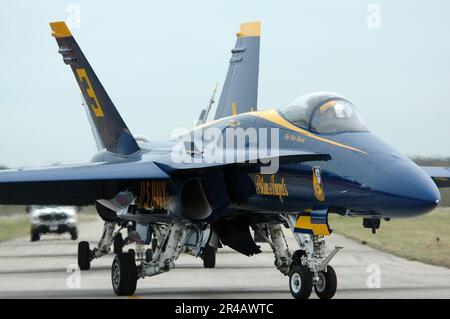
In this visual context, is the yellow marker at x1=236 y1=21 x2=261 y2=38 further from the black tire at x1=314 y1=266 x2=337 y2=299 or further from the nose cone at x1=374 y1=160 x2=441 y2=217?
the nose cone at x1=374 y1=160 x2=441 y2=217

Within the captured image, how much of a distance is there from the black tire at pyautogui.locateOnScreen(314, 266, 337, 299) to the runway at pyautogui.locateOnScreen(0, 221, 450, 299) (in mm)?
789

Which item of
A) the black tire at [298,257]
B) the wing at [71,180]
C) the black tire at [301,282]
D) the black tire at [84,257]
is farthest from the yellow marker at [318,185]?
the black tire at [84,257]

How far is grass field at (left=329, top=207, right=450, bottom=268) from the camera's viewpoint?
86.5ft

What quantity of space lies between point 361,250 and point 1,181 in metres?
16.4

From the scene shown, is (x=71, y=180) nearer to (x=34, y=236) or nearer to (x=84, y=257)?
(x=84, y=257)

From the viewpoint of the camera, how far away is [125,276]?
16688mm

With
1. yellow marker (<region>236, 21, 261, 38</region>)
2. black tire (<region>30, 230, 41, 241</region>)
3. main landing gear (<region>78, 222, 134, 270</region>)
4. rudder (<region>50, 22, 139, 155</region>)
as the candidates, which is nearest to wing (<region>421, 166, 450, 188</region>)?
rudder (<region>50, 22, 139, 155</region>)

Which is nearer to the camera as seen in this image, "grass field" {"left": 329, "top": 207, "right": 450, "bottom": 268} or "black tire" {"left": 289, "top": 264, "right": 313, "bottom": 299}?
"black tire" {"left": 289, "top": 264, "right": 313, "bottom": 299}

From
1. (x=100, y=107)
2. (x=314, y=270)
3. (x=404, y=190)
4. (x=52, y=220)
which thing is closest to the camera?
(x=404, y=190)

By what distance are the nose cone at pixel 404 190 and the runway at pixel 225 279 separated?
9.24 ft

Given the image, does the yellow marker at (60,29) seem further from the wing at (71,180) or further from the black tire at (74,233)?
the black tire at (74,233)

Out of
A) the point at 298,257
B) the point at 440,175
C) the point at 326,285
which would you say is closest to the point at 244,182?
the point at 298,257

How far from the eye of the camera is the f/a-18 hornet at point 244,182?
540 inches

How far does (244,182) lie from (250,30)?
10.4 m
